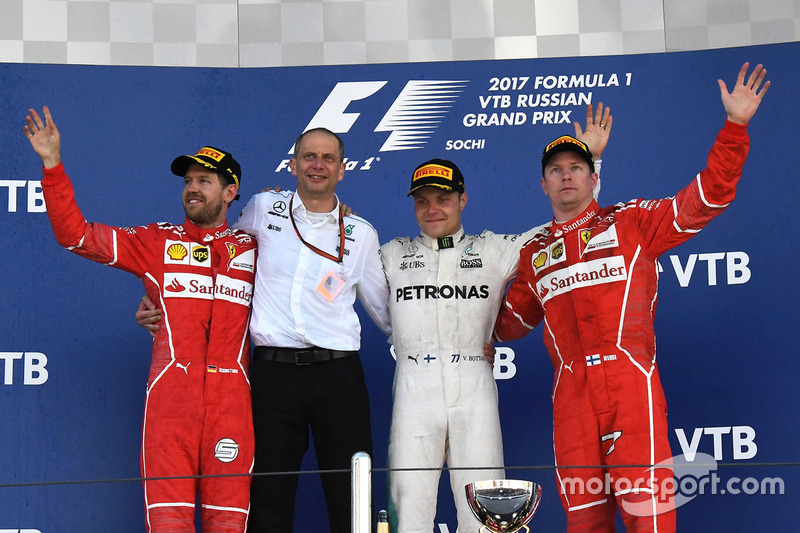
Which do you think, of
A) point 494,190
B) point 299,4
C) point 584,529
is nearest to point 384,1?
point 299,4

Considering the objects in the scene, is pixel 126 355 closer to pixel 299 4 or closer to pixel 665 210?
pixel 299 4

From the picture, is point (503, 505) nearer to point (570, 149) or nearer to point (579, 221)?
point (579, 221)

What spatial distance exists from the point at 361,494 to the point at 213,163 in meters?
1.67

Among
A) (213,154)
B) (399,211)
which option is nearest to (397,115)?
(399,211)

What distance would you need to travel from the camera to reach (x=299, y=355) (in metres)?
3.58

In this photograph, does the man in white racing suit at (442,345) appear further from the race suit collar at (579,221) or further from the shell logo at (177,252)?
A: the shell logo at (177,252)

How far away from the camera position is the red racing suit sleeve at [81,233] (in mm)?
3441

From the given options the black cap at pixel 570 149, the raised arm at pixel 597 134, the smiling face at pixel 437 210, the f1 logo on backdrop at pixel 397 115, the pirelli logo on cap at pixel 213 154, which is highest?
the f1 logo on backdrop at pixel 397 115

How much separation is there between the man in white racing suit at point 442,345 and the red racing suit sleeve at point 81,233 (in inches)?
33.8

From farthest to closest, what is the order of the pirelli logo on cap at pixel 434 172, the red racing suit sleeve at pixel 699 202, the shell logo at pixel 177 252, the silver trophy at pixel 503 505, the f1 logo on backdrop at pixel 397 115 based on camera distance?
the f1 logo on backdrop at pixel 397 115 → the pirelli logo on cap at pixel 434 172 → the shell logo at pixel 177 252 → the red racing suit sleeve at pixel 699 202 → the silver trophy at pixel 503 505

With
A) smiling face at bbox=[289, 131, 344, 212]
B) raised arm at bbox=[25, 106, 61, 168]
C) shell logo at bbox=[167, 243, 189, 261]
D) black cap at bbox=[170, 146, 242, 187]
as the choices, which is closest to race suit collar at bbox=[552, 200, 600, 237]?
smiling face at bbox=[289, 131, 344, 212]

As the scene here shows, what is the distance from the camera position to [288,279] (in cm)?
369

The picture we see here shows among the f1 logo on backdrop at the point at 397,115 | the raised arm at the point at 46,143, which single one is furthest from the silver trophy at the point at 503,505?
the f1 logo on backdrop at the point at 397,115

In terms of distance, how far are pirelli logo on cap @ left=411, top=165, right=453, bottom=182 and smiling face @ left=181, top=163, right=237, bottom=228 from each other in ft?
2.13
